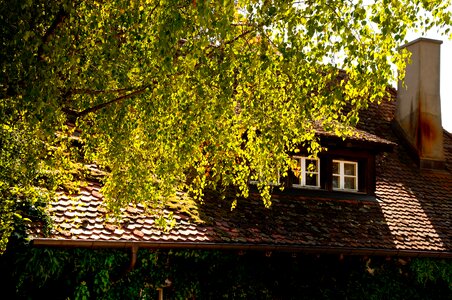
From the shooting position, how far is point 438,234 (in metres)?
14.5

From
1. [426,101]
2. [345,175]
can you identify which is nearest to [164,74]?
[345,175]

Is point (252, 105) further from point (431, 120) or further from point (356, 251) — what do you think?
point (431, 120)

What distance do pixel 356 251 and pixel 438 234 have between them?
8.27ft

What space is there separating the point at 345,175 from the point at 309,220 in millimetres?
2309

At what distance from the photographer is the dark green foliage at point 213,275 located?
1031 cm

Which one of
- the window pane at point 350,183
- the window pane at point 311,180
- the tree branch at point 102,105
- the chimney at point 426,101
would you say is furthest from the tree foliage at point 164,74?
the chimney at point 426,101

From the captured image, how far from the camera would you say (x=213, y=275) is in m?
12.2

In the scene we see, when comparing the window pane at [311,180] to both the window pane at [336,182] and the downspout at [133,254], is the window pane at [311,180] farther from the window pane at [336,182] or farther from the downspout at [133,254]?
the downspout at [133,254]

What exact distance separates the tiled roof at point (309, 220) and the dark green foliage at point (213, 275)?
45 centimetres

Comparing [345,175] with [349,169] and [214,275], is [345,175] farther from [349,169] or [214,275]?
[214,275]

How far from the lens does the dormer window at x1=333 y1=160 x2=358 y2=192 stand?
15289mm

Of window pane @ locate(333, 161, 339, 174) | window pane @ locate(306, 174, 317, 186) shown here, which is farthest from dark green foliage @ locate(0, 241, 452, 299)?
window pane @ locate(333, 161, 339, 174)

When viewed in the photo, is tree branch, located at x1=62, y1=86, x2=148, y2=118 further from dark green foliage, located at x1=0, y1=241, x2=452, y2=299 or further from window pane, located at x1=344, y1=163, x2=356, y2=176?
window pane, located at x1=344, y1=163, x2=356, y2=176

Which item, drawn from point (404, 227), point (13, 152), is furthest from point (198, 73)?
point (404, 227)
